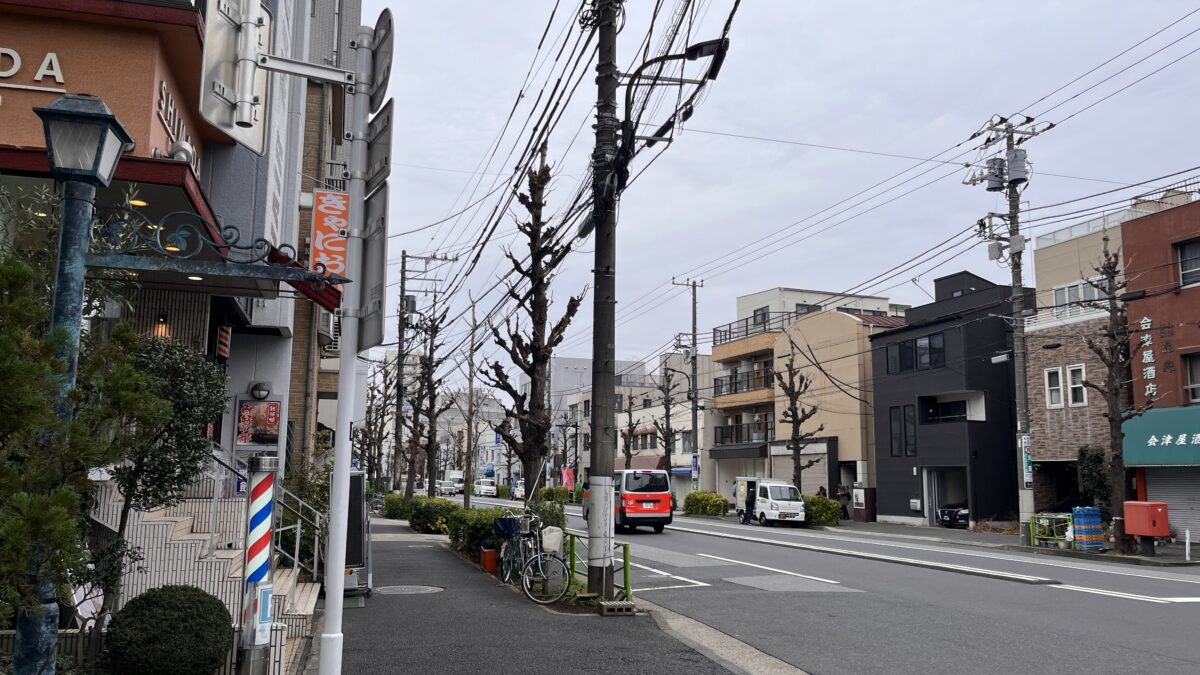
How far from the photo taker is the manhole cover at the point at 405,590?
13.6 m

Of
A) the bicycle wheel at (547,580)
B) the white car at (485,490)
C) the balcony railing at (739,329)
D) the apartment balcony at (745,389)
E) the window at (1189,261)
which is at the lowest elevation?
the white car at (485,490)

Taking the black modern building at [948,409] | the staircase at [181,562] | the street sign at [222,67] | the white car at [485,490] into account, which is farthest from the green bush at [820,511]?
the white car at [485,490]

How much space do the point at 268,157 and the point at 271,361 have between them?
4949 millimetres

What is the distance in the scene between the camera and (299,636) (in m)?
9.47

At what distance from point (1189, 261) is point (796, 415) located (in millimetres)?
16709

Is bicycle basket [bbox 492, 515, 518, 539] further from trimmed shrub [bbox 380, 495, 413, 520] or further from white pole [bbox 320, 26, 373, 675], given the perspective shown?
trimmed shrub [bbox 380, 495, 413, 520]

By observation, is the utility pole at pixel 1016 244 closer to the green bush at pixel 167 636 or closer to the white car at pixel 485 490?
the green bush at pixel 167 636

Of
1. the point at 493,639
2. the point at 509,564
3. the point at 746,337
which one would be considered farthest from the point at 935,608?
the point at 746,337

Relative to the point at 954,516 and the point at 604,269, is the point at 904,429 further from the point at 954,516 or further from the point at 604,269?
the point at 604,269

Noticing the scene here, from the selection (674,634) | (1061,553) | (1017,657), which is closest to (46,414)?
(674,634)

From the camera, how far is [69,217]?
5.04m

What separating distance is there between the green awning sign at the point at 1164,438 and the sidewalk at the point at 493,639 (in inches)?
865

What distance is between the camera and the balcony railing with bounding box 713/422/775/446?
168ft

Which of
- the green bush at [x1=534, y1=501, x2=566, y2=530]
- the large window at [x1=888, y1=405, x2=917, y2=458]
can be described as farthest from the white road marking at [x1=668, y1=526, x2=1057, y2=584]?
the large window at [x1=888, y1=405, x2=917, y2=458]
